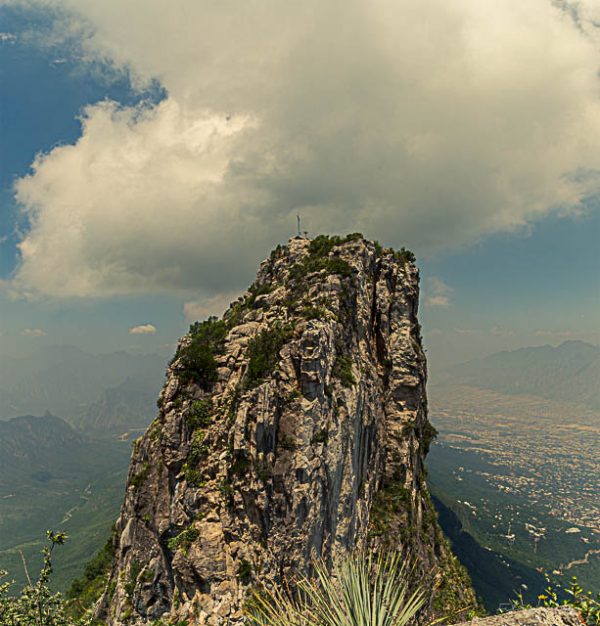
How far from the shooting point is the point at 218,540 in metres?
27.0

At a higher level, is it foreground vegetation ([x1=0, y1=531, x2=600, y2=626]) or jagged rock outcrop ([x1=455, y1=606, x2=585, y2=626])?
jagged rock outcrop ([x1=455, y1=606, x2=585, y2=626])

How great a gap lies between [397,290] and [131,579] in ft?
134

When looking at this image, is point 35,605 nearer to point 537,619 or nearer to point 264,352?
point 537,619

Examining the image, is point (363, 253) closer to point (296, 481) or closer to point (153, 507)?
point (296, 481)

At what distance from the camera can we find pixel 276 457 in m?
29.6

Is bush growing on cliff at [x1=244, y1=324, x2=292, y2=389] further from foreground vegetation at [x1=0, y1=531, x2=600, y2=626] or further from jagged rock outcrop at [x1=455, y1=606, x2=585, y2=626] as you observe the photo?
jagged rock outcrop at [x1=455, y1=606, x2=585, y2=626]

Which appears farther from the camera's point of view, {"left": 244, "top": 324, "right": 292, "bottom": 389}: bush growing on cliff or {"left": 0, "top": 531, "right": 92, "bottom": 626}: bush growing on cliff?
{"left": 244, "top": 324, "right": 292, "bottom": 389}: bush growing on cliff

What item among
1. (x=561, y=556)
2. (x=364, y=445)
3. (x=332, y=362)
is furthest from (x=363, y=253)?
(x=561, y=556)

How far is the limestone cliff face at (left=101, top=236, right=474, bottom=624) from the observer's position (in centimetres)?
2738

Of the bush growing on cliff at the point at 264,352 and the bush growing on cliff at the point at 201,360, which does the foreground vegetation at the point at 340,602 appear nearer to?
the bush growing on cliff at the point at 264,352

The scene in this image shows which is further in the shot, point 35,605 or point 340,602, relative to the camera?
point 35,605

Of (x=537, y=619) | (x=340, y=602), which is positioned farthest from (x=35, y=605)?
(x=537, y=619)

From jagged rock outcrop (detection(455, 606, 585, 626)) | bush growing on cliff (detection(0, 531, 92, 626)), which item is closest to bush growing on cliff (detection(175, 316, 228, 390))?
bush growing on cliff (detection(0, 531, 92, 626))

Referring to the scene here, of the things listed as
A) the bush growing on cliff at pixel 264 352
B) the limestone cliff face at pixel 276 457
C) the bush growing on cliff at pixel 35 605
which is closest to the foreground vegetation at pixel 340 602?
the bush growing on cliff at pixel 35 605
